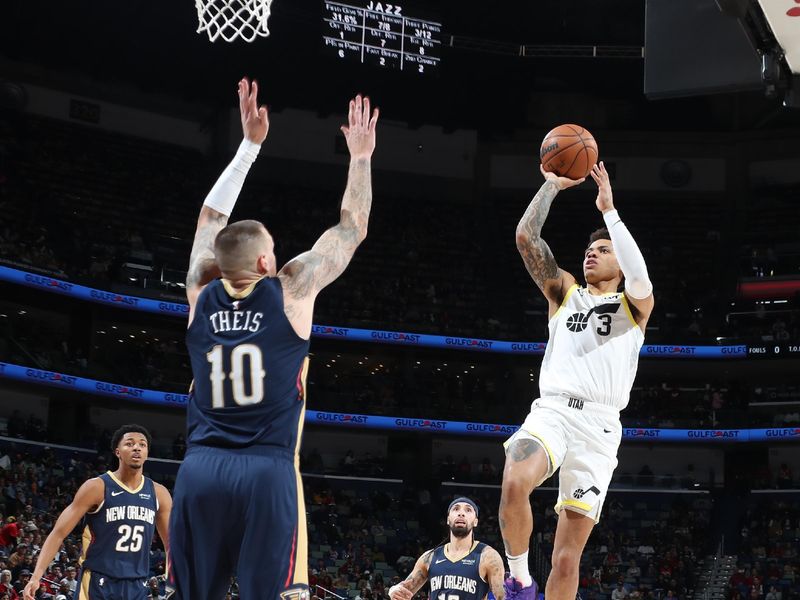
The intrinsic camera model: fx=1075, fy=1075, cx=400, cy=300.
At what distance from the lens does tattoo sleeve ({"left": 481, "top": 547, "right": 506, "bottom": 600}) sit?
31.6ft

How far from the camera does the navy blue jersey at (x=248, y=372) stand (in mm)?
4609

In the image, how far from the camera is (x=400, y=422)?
3098 cm

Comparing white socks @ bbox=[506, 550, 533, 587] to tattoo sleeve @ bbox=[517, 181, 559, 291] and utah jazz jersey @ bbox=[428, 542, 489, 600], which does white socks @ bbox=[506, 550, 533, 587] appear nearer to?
tattoo sleeve @ bbox=[517, 181, 559, 291]

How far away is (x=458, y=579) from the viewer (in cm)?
973

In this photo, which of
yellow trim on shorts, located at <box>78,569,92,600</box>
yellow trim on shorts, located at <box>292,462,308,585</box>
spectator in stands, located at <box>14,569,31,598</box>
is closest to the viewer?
yellow trim on shorts, located at <box>292,462,308,585</box>

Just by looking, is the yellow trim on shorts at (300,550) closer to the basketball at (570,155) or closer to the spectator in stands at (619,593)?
the basketball at (570,155)

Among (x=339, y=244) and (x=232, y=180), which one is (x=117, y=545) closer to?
(x=232, y=180)

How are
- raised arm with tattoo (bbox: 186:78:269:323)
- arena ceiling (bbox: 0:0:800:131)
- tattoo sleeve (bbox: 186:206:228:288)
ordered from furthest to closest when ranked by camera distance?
1. arena ceiling (bbox: 0:0:800:131)
2. raised arm with tattoo (bbox: 186:78:269:323)
3. tattoo sleeve (bbox: 186:206:228:288)

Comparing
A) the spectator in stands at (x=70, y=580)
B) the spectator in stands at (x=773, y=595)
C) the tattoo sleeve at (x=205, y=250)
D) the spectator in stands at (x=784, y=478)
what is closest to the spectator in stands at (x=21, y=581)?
the spectator in stands at (x=70, y=580)

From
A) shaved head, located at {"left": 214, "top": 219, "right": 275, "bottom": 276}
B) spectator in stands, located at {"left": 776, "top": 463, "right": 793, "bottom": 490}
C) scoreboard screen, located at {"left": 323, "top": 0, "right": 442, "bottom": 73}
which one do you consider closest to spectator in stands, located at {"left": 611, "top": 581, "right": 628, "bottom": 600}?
spectator in stands, located at {"left": 776, "top": 463, "right": 793, "bottom": 490}

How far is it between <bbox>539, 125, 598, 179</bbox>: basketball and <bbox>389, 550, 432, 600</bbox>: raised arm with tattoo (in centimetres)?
363

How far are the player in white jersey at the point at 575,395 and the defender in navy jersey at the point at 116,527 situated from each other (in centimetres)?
331

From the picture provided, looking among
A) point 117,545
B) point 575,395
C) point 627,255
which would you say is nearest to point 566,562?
point 575,395

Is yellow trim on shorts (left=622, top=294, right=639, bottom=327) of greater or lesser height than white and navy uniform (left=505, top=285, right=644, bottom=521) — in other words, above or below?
above
